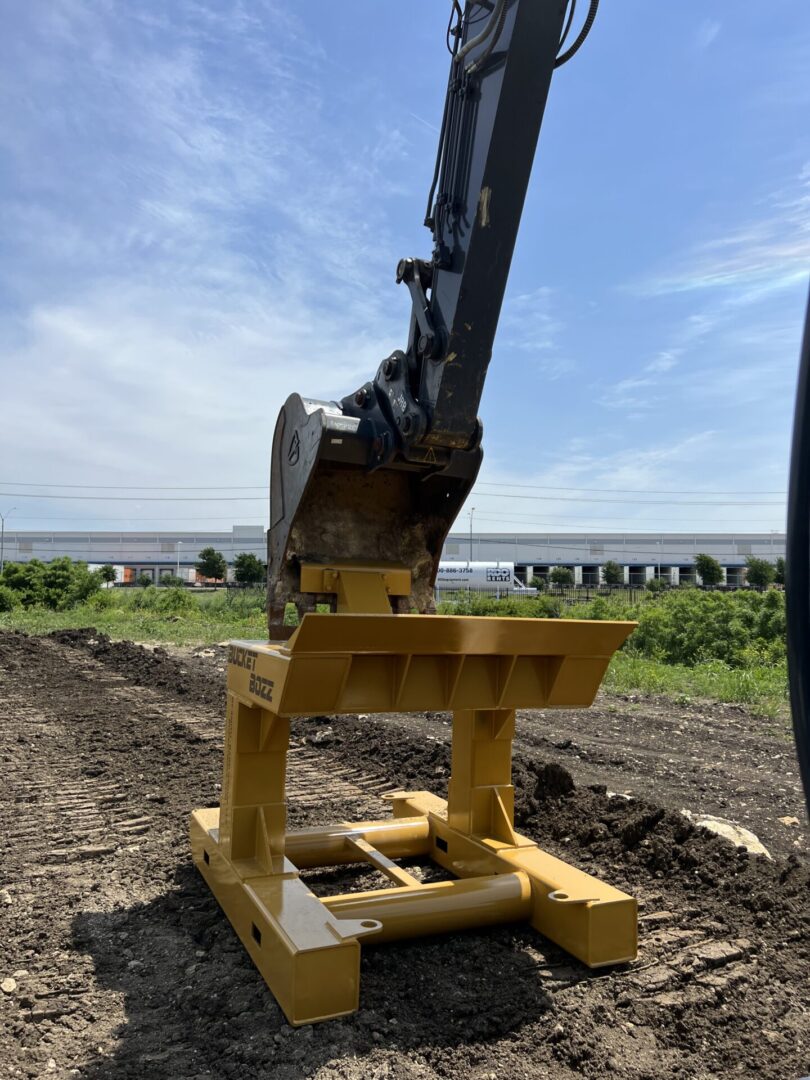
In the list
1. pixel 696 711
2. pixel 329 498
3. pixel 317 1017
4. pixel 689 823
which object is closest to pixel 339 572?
pixel 329 498

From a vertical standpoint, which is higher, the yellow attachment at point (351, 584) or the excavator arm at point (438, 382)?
the excavator arm at point (438, 382)

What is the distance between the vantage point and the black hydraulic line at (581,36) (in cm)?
359

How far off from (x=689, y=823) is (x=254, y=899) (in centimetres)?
263

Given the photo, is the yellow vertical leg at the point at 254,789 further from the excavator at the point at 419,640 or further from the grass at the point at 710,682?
the grass at the point at 710,682

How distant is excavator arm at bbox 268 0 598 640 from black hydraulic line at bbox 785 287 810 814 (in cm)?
307

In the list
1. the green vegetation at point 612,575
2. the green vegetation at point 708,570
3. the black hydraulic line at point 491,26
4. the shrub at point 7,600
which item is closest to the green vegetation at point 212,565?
Answer: the green vegetation at point 612,575

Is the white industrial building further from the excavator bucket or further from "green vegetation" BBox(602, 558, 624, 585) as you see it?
the excavator bucket

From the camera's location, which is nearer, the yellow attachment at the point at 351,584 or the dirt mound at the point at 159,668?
the yellow attachment at the point at 351,584

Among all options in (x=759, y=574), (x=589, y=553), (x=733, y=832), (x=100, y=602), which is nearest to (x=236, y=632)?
(x=100, y=602)

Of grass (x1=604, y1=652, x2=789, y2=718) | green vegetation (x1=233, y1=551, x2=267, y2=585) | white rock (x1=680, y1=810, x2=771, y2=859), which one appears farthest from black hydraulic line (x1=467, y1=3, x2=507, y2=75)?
green vegetation (x1=233, y1=551, x2=267, y2=585)

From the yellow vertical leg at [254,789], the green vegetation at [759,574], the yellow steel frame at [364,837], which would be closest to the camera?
the yellow steel frame at [364,837]

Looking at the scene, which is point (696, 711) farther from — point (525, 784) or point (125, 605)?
point (125, 605)

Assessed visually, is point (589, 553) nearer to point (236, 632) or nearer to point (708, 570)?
point (708, 570)

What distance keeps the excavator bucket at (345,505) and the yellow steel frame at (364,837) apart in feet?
0.58
